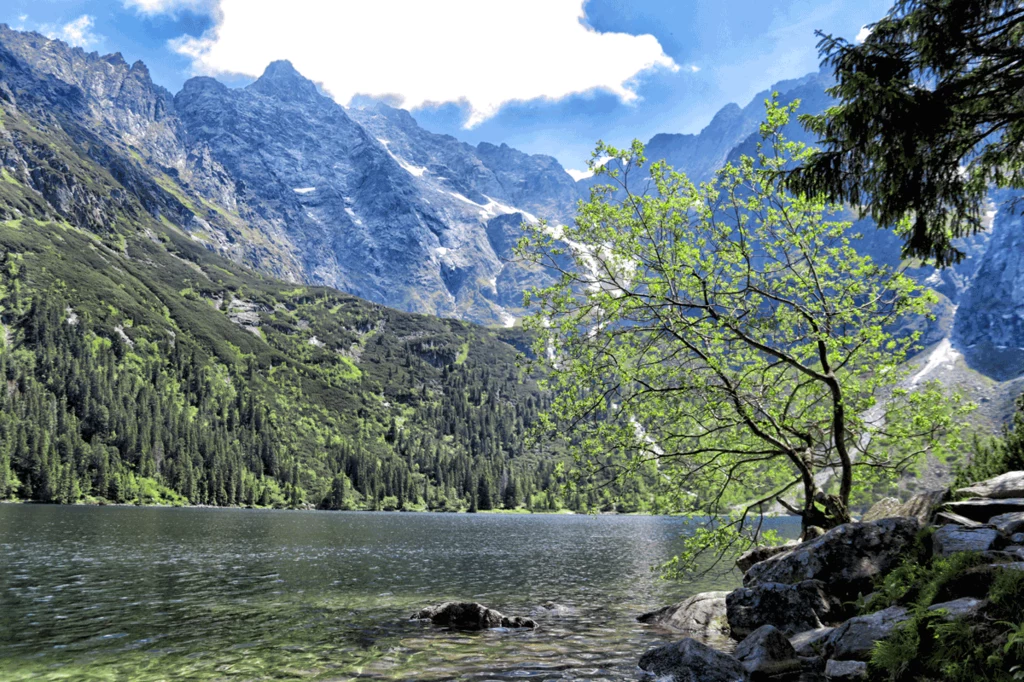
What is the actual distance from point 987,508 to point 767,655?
705 cm

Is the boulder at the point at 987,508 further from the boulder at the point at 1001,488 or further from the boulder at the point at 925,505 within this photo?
the boulder at the point at 925,505

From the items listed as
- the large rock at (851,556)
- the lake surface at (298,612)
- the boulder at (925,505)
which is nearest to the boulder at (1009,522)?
the boulder at (925,505)

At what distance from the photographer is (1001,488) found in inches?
679

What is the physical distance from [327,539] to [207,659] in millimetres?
74787

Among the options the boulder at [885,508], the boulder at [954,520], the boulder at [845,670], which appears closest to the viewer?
the boulder at [845,670]

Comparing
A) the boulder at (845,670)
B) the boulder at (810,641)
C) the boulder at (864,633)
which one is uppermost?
the boulder at (864,633)

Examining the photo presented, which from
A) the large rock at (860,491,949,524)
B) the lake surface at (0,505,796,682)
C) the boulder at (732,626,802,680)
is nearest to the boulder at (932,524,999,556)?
the large rock at (860,491,949,524)

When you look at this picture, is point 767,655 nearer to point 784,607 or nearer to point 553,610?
point 784,607

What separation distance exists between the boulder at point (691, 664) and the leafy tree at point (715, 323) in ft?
13.8

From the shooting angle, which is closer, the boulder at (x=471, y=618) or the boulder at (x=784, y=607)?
the boulder at (x=784, y=607)

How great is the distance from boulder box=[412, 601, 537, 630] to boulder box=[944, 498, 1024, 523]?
1931 cm

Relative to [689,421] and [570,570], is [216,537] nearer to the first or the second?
[570,570]

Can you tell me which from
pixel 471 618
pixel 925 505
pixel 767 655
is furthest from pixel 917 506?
pixel 471 618

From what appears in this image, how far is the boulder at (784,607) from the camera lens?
65.1 ft
